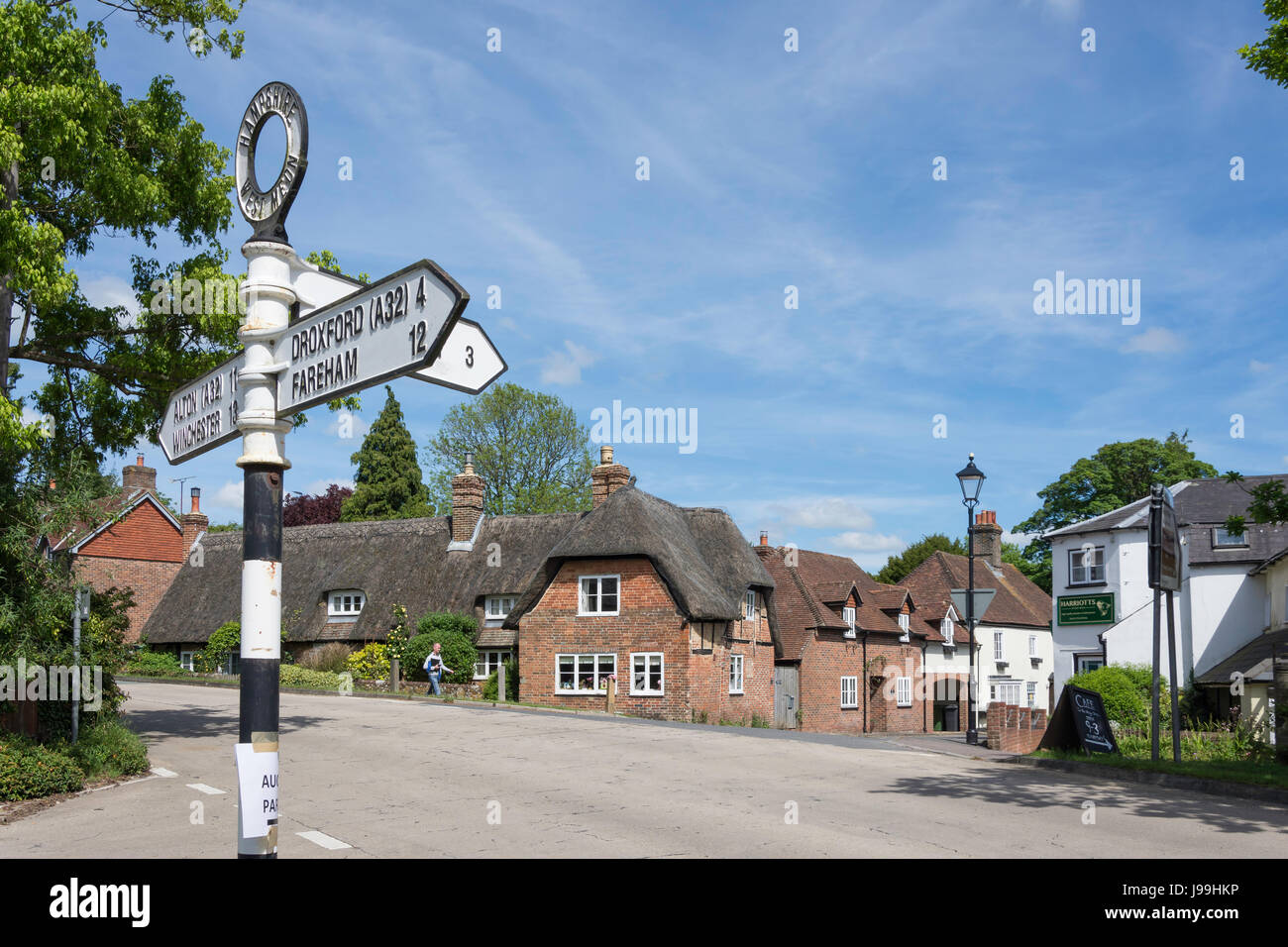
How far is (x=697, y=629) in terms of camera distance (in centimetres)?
3438

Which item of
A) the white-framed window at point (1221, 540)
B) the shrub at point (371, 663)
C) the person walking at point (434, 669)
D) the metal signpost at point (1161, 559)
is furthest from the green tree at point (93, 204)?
the white-framed window at point (1221, 540)

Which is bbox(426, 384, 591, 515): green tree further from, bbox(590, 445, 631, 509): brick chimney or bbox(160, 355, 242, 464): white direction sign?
bbox(160, 355, 242, 464): white direction sign

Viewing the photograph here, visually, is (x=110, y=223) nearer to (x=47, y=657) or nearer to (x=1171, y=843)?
(x=47, y=657)

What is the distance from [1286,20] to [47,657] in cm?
1843

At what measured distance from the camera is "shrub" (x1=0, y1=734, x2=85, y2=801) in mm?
12289

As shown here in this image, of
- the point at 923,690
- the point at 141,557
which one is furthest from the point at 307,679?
the point at 923,690

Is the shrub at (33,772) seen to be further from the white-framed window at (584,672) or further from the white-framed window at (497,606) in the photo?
the white-framed window at (497,606)

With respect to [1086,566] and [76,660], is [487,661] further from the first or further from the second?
[76,660]

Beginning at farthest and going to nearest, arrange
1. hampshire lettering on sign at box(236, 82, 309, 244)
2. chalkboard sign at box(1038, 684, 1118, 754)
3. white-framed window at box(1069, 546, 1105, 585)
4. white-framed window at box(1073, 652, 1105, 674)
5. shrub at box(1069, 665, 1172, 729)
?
white-framed window at box(1073, 652, 1105, 674), white-framed window at box(1069, 546, 1105, 585), shrub at box(1069, 665, 1172, 729), chalkboard sign at box(1038, 684, 1118, 754), hampshire lettering on sign at box(236, 82, 309, 244)

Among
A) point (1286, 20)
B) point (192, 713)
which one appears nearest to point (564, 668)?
point (192, 713)

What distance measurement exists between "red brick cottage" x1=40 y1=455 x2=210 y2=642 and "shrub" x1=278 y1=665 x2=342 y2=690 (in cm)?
1343

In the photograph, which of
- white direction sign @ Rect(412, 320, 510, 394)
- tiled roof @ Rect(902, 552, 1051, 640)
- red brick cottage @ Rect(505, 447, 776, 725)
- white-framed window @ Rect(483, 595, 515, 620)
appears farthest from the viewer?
tiled roof @ Rect(902, 552, 1051, 640)

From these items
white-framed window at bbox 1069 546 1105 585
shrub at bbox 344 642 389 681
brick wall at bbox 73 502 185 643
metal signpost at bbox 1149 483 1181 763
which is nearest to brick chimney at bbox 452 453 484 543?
shrub at bbox 344 642 389 681

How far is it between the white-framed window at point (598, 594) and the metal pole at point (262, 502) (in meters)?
31.1
